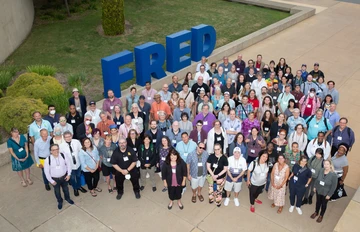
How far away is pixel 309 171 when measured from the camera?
7625 mm

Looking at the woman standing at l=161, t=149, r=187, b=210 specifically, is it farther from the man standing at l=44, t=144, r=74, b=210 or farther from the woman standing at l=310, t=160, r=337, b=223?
the woman standing at l=310, t=160, r=337, b=223

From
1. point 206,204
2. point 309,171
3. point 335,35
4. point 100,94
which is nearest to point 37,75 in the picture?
point 100,94

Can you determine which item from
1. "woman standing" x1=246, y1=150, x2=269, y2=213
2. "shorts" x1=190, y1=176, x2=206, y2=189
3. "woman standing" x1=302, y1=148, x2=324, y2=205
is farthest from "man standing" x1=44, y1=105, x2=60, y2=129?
"woman standing" x1=302, y1=148, x2=324, y2=205

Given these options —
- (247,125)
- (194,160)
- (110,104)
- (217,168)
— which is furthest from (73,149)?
(247,125)

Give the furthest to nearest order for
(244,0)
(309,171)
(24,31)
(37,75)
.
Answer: (244,0)
(24,31)
(37,75)
(309,171)

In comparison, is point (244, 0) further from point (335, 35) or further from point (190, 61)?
point (190, 61)

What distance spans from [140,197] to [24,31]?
40.5 ft

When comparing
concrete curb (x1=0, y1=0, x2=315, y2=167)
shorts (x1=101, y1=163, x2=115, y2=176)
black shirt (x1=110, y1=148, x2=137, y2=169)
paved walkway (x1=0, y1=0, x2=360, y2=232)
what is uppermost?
black shirt (x1=110, y1=148, x2=137, y2=169)

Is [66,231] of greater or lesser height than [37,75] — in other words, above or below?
below

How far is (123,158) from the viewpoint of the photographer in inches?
316

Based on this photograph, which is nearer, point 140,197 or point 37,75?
point 140,197

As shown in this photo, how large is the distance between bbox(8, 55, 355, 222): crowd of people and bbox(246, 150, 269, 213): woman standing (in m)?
0.02

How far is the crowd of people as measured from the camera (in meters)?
7.80

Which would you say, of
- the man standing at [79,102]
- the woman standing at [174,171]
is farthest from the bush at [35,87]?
the woman standing at [174,171]
